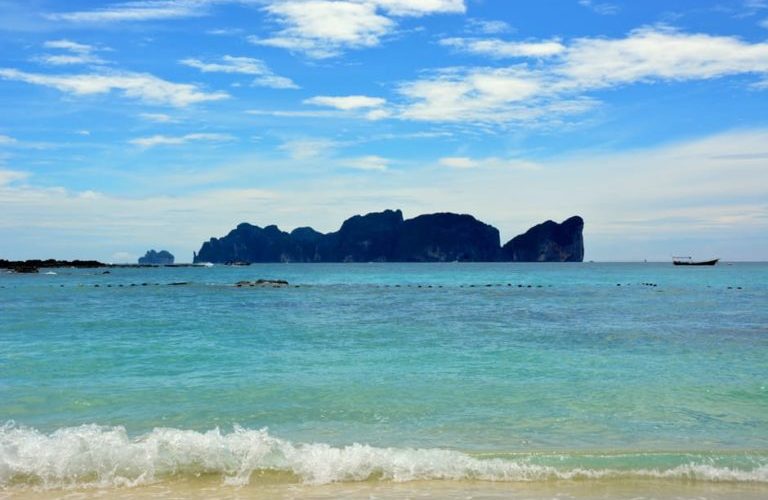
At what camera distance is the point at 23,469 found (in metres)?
11.5

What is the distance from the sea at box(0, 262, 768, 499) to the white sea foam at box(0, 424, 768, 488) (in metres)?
0.04

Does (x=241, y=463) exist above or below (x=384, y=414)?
below

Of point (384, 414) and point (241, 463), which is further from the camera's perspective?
point (384, 414)

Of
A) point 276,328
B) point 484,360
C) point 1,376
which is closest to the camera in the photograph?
point 1,376

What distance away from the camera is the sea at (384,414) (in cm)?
1111

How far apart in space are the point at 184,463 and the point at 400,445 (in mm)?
4132

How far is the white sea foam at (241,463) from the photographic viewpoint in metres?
11.2

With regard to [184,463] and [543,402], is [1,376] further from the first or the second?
[543,402]

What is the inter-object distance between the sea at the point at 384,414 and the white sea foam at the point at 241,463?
0.12 ft

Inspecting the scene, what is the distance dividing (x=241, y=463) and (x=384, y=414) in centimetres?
440

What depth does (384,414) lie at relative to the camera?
1536cm

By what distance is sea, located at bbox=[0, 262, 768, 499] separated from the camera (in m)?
11.1

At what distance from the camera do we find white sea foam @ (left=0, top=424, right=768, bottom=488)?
440 inches

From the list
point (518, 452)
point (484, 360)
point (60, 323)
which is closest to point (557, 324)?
point (484, 360)
